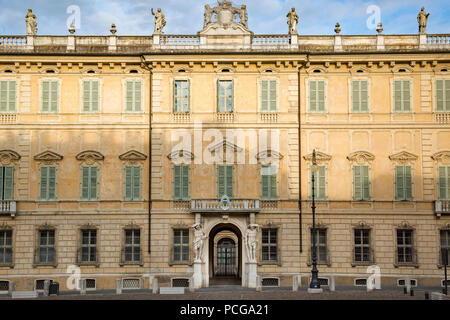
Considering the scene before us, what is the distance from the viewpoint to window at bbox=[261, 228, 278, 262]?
40906mm

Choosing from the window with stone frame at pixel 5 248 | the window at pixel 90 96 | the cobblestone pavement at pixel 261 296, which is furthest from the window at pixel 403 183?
the window with stone frame at pixel 5 248

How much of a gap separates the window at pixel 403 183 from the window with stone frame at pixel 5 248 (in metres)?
26.4

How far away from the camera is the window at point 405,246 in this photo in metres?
40.9

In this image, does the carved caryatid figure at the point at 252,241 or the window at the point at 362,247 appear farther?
the window at the point at 362,247

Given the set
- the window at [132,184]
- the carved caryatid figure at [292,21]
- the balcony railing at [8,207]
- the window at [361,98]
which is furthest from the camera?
the carved caryatid figure at [292,21]

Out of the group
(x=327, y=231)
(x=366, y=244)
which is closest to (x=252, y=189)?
(x=327, y=231)

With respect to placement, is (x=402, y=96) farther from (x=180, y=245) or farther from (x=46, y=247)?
(x=46, y=247)

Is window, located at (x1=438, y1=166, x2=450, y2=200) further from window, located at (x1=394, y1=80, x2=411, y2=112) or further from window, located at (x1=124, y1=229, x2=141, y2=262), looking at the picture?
window, located at (x1=124, y1=229, x2=141, y2=262)

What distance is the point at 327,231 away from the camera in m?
41.2

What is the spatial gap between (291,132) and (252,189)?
4741 millimetres

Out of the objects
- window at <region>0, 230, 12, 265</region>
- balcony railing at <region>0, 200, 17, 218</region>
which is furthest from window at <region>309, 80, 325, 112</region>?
window at <region>0, 230, 12, 265</region>

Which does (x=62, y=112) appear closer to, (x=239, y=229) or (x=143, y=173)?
(x=143, y=173)

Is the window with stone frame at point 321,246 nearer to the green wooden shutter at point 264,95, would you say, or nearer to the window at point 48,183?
the green wooden shutter at point 264,95
